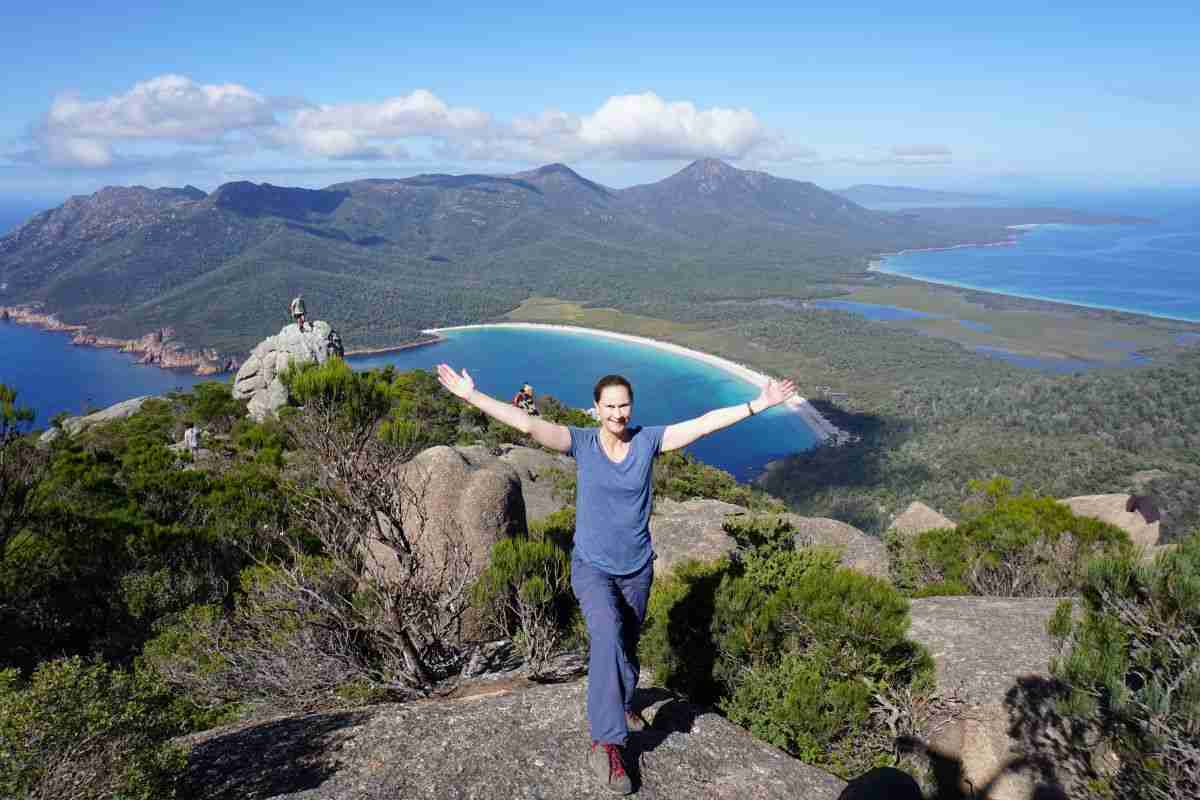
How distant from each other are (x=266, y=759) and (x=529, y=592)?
2.38 metres

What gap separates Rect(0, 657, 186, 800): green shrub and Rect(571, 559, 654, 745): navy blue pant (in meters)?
2.19

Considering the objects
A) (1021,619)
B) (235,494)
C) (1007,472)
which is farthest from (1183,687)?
(1007,472)

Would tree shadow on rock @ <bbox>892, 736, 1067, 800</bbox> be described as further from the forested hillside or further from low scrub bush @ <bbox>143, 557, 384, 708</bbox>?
the forested hillside

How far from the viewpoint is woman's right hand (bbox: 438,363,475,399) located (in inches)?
161

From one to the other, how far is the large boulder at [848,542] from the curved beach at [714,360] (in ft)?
142

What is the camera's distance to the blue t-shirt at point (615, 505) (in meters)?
3.83

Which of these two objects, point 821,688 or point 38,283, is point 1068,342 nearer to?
point 821,688

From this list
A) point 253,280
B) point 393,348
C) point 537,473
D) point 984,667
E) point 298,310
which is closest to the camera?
point 984,667

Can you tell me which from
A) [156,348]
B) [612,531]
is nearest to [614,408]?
[612,531]

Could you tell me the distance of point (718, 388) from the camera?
3748 inches

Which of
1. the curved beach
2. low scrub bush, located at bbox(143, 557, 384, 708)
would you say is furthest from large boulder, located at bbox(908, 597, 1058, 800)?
the curved beach

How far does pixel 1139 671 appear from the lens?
3.65 metres

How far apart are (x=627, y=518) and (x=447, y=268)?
204 m

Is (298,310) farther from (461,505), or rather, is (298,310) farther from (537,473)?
(461,505)
